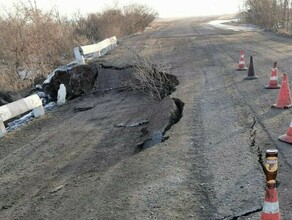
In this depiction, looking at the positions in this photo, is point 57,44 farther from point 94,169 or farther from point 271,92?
point 94,169

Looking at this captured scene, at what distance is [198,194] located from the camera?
4102 mm

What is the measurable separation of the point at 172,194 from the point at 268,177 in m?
1.50

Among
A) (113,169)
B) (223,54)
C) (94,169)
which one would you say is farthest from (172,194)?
(223,54)

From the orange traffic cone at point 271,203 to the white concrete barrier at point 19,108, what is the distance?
6854mm

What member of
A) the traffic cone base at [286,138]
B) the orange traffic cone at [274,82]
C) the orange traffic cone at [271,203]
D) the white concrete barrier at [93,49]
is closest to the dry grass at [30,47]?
the white concrete barrier at [93,49]

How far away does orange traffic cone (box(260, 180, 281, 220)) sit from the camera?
2973 mm

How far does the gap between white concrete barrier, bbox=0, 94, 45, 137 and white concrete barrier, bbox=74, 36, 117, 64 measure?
503 centimetres

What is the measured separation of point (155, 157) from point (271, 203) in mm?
2462

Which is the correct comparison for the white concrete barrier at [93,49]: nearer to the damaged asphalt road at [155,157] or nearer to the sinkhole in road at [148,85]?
the sinkhole in road at [148,85]

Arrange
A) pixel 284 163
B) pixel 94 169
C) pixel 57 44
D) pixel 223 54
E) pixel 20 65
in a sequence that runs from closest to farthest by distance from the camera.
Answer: pixel 284 163 → pixel 94 169 → pixel 223 54 → pixel 20 65 → pixel 57 44

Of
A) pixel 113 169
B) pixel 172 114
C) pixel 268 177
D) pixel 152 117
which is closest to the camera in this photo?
pixel 268 177

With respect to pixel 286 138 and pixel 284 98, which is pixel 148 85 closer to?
pixel 284 98

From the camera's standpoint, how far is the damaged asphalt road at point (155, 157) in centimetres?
403

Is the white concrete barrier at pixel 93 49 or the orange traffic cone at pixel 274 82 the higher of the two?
the white concrete barrier at pixel 93 49
